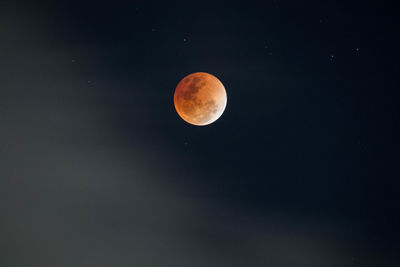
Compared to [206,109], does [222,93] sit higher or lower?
higher

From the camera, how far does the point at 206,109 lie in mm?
5969

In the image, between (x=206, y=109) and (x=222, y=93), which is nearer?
(x=206, y=109)

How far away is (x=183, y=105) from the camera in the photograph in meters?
6.02

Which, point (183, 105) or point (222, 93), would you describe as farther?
point (222, 93)

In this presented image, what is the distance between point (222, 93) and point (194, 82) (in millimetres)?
743

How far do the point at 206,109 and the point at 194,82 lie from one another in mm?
728

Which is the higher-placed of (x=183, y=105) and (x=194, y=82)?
(x=194, y=82)

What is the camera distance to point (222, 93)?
6426 mm

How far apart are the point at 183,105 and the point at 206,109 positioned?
53cm

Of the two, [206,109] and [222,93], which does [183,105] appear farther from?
[222,93]

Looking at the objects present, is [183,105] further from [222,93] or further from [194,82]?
[222,93]

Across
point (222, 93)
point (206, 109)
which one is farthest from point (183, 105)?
point (222, 93)

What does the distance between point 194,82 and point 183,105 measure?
2.04 ft

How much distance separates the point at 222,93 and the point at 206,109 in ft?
2.42
